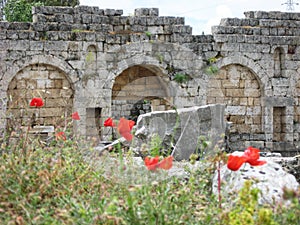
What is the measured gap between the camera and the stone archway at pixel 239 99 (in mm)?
15570

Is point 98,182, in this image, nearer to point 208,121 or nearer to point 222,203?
point 222,203

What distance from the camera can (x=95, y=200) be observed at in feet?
14.4

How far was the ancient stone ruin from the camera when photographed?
14.2 metres

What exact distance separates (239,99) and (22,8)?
16.3 meters

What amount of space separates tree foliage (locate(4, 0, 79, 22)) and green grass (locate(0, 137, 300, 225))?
2397 cm

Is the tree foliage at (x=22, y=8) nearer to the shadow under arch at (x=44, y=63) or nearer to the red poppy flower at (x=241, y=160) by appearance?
the shadow under arch at (x=44, y=63)

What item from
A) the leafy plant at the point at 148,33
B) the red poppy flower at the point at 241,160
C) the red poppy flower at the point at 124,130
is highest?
the leafy plant at the point at 148,33

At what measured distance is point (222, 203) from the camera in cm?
471

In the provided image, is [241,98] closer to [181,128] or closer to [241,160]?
[181,128]

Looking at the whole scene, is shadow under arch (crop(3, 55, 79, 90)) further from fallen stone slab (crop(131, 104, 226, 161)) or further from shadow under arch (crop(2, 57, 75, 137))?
fallen stone slab (crop(131, 104, 226, 161))

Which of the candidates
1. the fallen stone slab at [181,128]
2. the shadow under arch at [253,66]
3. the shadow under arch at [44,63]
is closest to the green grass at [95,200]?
the fallen stone slab at [181,128]

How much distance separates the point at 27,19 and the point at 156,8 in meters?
14.3

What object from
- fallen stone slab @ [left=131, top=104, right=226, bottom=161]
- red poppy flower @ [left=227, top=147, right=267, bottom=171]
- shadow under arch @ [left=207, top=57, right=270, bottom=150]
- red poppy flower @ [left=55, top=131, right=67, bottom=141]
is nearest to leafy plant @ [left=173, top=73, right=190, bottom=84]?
shadow under arch @ [left=207, top=57, right=270, bottom=150]

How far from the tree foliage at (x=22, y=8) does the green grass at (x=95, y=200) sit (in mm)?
23966
